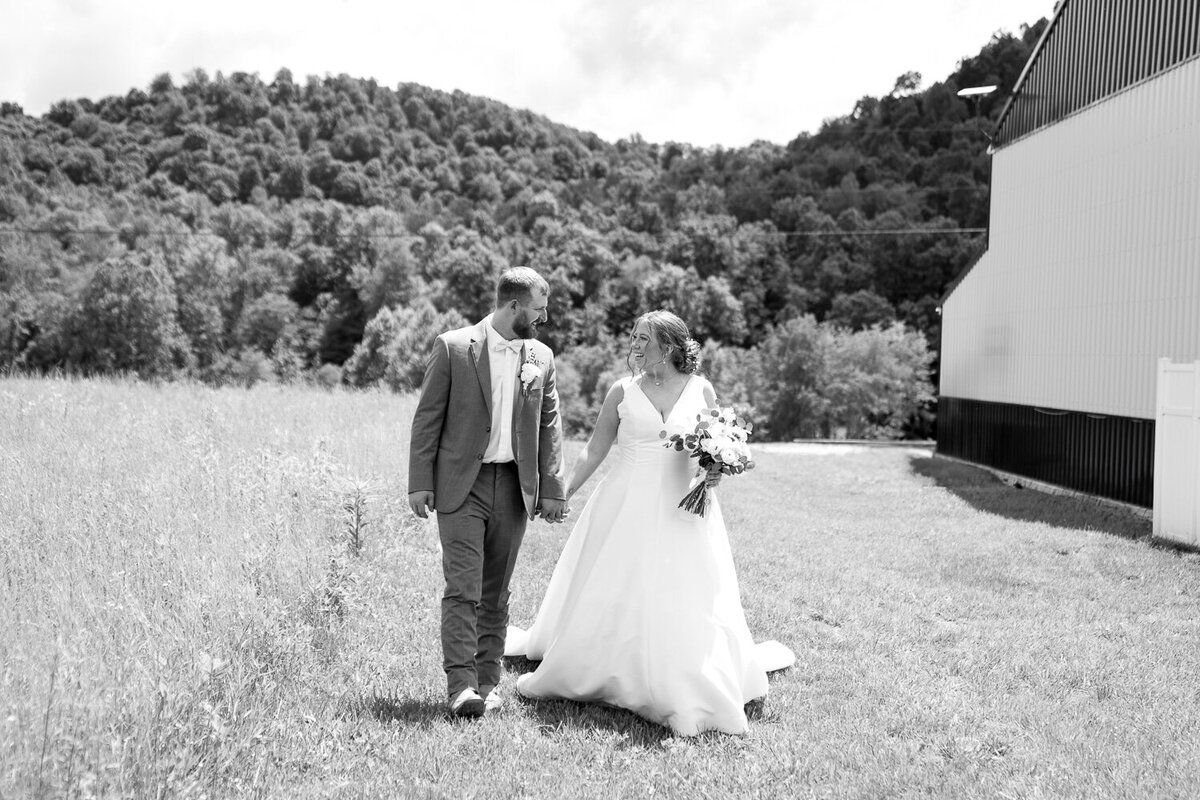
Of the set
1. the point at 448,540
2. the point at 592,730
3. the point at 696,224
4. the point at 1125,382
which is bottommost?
the point at 592,730

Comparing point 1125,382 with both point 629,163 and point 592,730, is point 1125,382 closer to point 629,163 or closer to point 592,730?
point 592,730

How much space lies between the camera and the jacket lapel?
516 centimetres

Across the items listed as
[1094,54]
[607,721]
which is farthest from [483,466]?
[1094,54]

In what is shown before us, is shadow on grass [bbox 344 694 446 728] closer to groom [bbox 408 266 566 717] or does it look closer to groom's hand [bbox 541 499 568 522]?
groom [bbox 408 266 566 717]

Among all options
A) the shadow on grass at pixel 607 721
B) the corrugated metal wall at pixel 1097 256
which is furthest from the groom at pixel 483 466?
the corrugated metal wall at pixel 1097 256

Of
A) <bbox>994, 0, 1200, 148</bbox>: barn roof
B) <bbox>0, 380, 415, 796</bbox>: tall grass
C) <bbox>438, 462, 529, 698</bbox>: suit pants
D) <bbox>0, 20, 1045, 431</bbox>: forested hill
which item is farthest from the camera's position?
<bbox>0, 20, 1045, 431</bbox>: forested hill

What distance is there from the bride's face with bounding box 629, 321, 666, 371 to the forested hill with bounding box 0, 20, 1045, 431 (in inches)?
2373

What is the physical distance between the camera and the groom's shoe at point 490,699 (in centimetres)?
509

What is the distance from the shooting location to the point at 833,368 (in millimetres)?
54000

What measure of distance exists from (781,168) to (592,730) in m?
92.9

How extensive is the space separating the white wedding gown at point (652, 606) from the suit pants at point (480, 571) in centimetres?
36

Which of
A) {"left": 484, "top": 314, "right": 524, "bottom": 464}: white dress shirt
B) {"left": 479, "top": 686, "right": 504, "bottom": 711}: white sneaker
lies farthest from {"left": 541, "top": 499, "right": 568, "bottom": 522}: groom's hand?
{"left": 479, "top": 686, "right": 504, "bottom": 711}: white sneaker

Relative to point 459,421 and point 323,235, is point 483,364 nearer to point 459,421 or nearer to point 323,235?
point 459,421

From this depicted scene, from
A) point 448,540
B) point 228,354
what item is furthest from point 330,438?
point 228,354
